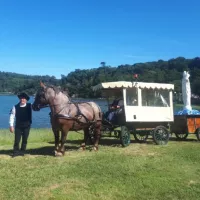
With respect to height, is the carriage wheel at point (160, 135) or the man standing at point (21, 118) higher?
the man standing at point (21, 118)

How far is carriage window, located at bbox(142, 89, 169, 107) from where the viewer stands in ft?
43.3

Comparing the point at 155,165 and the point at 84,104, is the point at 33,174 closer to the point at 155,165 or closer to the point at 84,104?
the point at 155,165

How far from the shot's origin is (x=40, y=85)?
10836 mm

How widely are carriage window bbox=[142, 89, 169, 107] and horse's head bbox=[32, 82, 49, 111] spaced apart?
160 inches

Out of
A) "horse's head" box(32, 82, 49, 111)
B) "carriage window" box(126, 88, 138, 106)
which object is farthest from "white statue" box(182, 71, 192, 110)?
"horse's head" box(32, 82, 49, 111)

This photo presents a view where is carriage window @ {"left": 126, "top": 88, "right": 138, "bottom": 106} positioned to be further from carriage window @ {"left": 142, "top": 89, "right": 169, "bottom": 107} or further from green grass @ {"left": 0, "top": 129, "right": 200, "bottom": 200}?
Result: green grass @ {"left": 0, "top": 129, "right": 200, "bottom": 200}

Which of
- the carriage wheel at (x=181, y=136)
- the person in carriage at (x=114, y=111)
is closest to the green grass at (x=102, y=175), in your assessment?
the person in carriage at (x=114, y=111)

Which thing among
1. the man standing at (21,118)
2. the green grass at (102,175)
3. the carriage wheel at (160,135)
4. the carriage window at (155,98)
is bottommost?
the green grass at (102,175)

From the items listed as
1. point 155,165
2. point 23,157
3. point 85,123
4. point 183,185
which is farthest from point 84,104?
point 183,185

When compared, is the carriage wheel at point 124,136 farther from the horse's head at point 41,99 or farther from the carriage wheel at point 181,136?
the carriage wheel at point 181,136

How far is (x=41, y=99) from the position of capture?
1077 centimetres

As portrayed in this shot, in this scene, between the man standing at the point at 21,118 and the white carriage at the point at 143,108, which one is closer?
the man standing at the point at 21,118

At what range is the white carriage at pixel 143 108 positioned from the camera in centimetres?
1262

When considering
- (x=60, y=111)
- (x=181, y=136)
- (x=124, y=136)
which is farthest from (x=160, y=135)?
(x=60, y=111)
